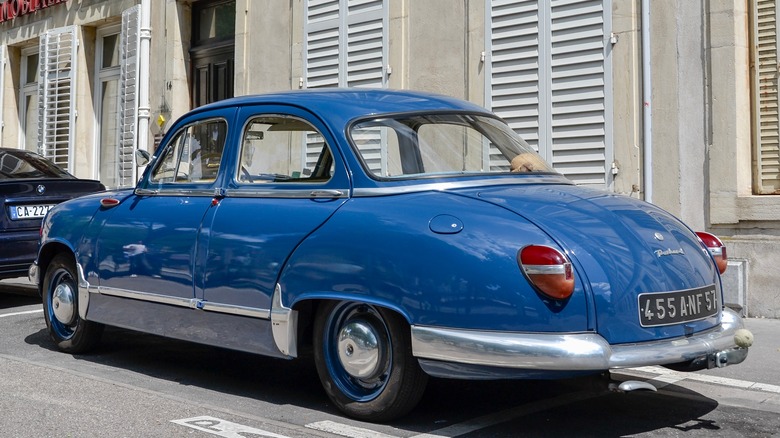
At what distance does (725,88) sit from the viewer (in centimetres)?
914

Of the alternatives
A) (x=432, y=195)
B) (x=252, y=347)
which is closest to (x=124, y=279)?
(x=252, y=347)

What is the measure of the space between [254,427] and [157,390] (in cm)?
120

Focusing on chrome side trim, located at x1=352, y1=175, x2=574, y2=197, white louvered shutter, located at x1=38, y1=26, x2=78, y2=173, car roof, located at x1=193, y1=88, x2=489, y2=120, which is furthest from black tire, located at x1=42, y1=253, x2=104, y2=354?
white louvered shutter, located at x1=38, y1=26, x2=78, y2=173

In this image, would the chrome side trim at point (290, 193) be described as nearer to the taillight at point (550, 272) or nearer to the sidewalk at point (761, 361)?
the taillight at point (550, 272)

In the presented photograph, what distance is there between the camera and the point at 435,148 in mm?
5352

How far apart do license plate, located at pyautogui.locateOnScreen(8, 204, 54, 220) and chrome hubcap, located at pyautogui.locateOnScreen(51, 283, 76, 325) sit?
2.46 m

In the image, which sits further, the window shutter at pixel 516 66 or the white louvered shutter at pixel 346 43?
the white louvered shutter at pixel 346 43

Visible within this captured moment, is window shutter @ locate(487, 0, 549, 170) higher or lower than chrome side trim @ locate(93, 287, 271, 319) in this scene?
higher

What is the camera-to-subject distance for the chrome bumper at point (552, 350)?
4.20m

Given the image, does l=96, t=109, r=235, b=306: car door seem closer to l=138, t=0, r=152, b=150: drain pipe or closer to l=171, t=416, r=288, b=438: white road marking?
l=171, t=416, r=288, b=438: white road marking

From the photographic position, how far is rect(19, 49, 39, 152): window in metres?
20.0

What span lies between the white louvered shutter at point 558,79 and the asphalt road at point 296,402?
3.47 m

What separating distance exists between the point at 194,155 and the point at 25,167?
4.59 m

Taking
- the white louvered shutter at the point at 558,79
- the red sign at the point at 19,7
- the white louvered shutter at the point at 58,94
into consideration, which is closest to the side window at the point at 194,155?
the white louvered shutter at the point at 558,79
